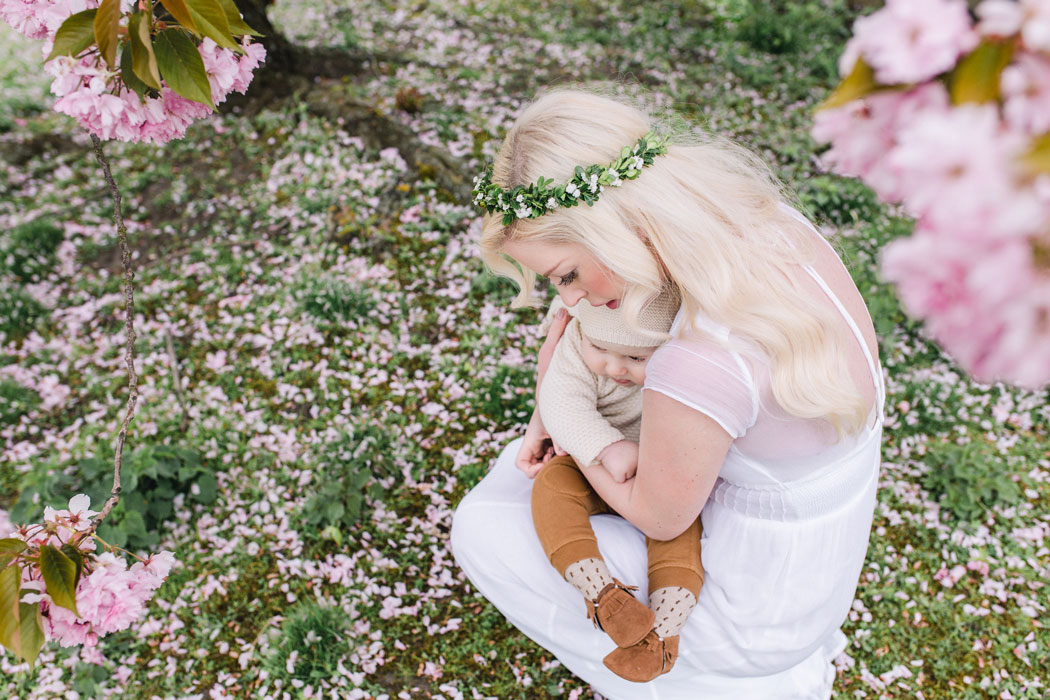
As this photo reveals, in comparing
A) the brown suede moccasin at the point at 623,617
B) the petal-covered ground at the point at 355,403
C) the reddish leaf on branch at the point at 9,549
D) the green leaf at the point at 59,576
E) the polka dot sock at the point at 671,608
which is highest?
the reddish leaf on branch at the point at 9,549

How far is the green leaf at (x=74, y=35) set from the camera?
122cm

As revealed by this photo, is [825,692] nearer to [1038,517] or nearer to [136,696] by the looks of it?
[1038,517]

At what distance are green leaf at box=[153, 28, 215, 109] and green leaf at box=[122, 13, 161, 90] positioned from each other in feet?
0.17

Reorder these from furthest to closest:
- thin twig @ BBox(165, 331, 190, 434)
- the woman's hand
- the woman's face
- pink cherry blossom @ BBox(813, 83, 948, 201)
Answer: thin twig @ BBox(165, 331, 190, 434)
the woman's hand
the woman's face
pink cherry blossom @ BBox(813, 83, 948, 201)

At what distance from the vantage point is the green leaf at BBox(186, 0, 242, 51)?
4.01 ft

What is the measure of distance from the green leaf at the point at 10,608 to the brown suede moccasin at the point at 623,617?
1371 millimetres

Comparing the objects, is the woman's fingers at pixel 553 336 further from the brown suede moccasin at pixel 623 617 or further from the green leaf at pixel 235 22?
the green leaf at pixel 235 22

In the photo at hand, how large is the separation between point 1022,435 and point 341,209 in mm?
4373

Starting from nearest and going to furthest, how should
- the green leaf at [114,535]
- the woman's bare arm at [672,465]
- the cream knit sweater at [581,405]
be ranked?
the woman's bare arm at [672,465], the cream knit sweater at [581,405], the green leaf at [114,535]

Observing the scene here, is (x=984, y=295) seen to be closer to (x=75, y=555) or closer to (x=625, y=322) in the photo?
(x=625, y=322)

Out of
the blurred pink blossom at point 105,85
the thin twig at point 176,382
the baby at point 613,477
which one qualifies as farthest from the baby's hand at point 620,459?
the thin twig at point 176,382

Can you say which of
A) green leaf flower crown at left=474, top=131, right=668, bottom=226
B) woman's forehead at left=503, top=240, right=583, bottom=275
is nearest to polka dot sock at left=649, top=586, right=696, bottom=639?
woman's forehead at left=503, top=240, right=583, bottom=275

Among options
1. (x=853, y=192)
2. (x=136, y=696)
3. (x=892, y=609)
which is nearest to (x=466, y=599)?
(x=136, y=696)

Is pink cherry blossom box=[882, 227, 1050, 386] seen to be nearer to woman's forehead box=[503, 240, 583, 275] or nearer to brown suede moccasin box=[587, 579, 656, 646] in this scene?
woman's forehead box=[503, 240, 583, 275]
